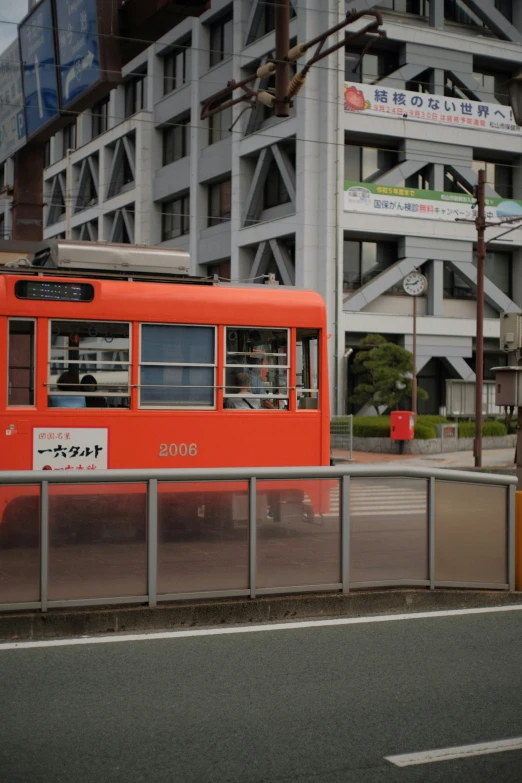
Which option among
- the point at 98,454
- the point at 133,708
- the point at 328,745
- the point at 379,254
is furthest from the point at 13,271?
the point at 379,254

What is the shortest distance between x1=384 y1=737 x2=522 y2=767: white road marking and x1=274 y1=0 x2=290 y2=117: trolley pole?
13266 mm

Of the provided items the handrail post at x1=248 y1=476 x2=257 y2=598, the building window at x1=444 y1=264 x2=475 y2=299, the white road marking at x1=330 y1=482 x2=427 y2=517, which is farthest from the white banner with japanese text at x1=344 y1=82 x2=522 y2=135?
the handrail post at x1=248 y1=476 x2=257 y2=598

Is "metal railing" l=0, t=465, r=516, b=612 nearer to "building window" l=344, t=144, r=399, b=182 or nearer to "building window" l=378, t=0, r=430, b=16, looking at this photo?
"building window" l=344, t=144, r=399, b=182

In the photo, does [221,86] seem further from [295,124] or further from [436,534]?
[436,534]

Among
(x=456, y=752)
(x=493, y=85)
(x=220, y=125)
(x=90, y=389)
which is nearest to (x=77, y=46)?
(x=90, y=389)

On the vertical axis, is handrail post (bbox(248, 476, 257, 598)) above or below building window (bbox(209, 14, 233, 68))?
below

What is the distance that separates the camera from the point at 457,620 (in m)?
8.76

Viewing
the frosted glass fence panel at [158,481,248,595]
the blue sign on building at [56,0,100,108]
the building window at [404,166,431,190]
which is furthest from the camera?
the building window at [404,166,431,190]

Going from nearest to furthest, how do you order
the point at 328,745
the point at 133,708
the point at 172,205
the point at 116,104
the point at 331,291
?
the point at 328,745 < the point at 133,708 < the point at 331,291 < the point at 172,205 < the point at 116,104

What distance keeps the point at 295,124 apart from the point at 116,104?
19.4 m

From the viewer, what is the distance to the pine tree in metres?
36.8

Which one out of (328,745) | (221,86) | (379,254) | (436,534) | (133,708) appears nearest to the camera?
(328,745)

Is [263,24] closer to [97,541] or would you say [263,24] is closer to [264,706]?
[97,541]

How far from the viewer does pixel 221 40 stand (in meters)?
45.5
